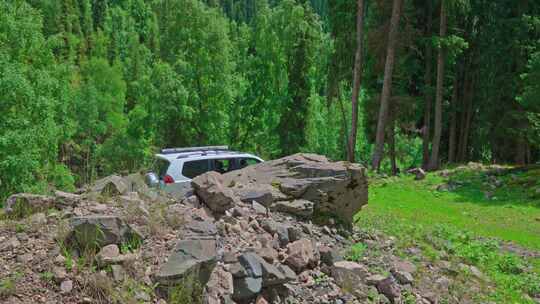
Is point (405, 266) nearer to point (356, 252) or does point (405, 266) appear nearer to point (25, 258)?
point (356, 252)

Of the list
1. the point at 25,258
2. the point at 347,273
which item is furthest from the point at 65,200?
the point at 347,273

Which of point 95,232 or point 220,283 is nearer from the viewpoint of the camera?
point 95,232

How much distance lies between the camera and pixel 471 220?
14445mm

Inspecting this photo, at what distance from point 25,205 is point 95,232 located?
4.80ft

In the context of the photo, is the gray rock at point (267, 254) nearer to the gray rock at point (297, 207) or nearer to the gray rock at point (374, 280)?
the gray rock at point (374, 280)

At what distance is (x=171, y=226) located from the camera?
5961 millimetres

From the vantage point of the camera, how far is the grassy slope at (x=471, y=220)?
904 cm

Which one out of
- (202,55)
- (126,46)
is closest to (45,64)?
(202,55)

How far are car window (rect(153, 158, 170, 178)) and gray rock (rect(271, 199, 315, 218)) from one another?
5.57 meters

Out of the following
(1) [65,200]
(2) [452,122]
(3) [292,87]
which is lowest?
(2) [452,122]

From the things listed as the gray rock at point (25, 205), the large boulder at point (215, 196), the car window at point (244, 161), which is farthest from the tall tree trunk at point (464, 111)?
the gray rock at point (25, 205)

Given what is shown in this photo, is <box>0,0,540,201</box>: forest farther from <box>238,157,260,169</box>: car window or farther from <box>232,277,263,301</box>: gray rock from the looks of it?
<box>232,277,263,301</box>: gray rock

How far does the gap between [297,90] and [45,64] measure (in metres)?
16.2

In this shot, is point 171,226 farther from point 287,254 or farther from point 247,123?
point 247,123
